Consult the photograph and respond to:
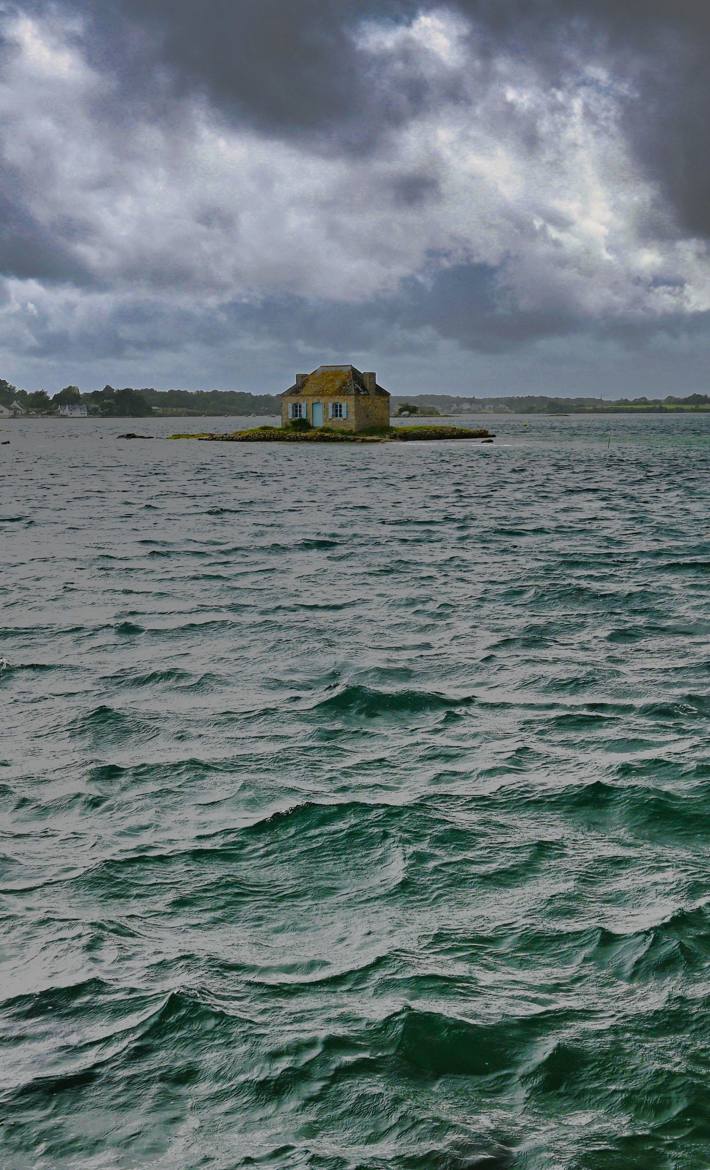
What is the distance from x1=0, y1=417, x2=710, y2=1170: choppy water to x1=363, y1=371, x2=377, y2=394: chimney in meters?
81.4

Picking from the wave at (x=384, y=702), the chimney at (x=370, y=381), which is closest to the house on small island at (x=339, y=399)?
the chimney at (x=370, y=381)

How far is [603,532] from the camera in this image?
1219 inches

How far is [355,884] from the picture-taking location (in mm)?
7574

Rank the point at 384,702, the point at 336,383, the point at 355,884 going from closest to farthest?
the point at 355,884 < the point at 384,702 < the point at 336,383

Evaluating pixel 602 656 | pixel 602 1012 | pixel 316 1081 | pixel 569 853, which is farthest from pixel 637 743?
pixel 316 1081

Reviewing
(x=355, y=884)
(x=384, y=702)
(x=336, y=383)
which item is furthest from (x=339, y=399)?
(x=355, y=884)

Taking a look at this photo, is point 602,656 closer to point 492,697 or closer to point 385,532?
point 492,697

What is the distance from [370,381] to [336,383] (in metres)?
3.31

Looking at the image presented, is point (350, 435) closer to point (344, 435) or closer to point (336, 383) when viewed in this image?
point (344, 435)

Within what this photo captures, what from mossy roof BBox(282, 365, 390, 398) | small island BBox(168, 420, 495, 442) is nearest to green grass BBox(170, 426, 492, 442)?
small island BBox(168, 420, 495, 442)

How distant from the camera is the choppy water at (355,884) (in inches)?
198

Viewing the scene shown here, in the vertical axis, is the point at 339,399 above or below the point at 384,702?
above

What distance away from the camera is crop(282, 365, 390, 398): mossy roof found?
319 feet

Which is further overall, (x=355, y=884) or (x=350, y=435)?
(x=350, y=435)
